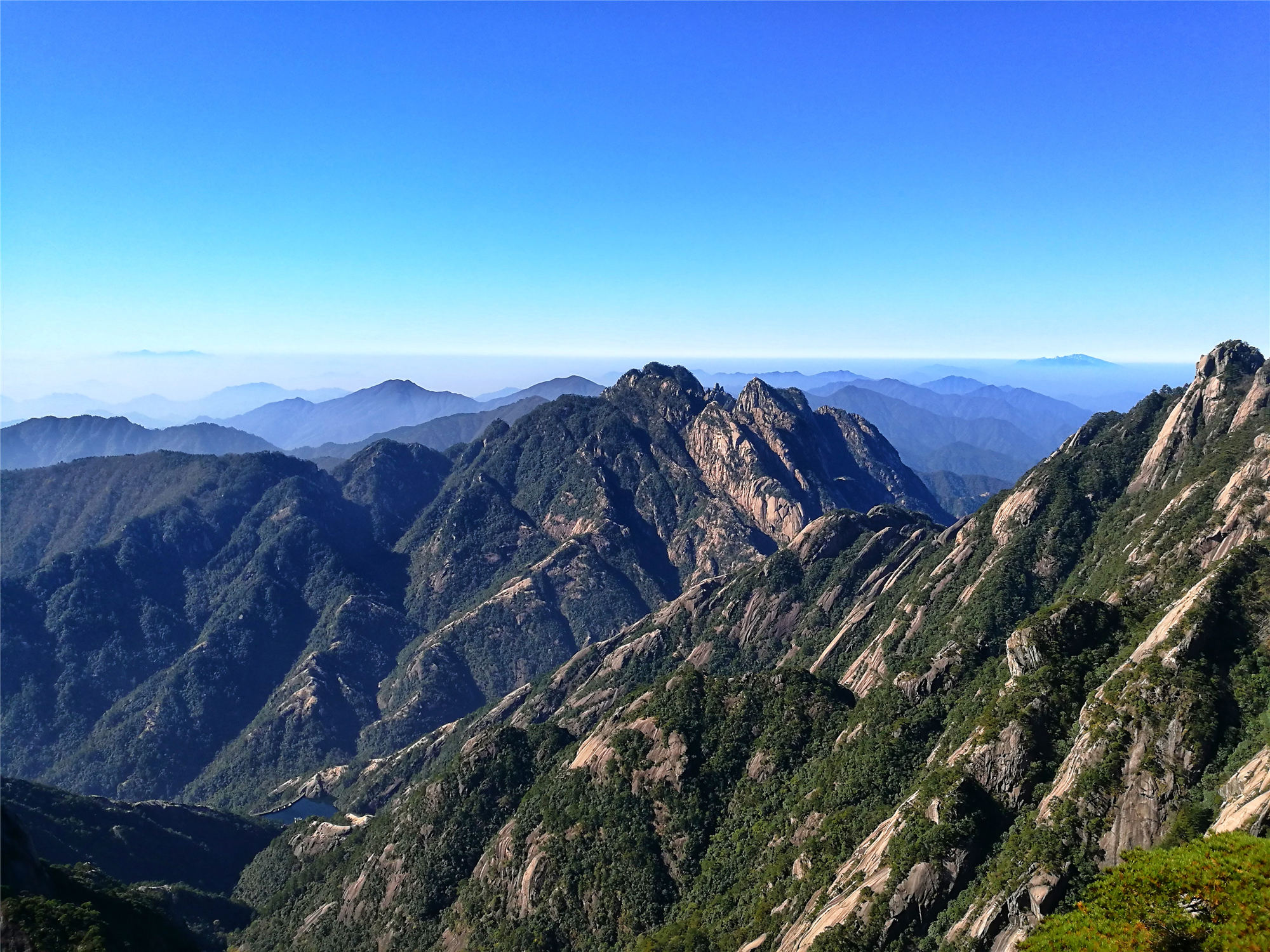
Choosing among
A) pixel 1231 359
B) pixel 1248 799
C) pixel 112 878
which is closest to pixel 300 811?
pixel 112 878

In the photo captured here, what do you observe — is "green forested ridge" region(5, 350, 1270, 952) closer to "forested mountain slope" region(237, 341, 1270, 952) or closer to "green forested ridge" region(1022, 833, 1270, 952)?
"forested mountain slope" region(237, 341, 1270, 952)

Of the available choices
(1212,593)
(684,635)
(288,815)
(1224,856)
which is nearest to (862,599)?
(684,635)

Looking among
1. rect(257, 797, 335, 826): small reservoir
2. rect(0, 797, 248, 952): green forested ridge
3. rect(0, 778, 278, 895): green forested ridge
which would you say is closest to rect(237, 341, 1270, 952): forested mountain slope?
rect(0, 797, 248, 952): green forested ridge

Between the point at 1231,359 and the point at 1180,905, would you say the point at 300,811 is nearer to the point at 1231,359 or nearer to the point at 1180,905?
the point at 1180,905

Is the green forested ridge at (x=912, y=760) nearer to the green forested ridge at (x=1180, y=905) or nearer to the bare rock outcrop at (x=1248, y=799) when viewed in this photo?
the bare rock outcrop at (x=1248, y=799)

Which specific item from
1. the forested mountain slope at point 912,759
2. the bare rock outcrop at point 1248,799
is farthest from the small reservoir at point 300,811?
the bare rock outcrop at point 1248,799

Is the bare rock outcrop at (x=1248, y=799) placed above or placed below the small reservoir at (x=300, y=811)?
above

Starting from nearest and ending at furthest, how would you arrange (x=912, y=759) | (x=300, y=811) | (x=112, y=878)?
(x=912, y=759)
(x=112, y=878)
(x=300, y=811)

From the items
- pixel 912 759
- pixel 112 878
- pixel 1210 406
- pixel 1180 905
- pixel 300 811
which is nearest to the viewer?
pixel 1180 905
